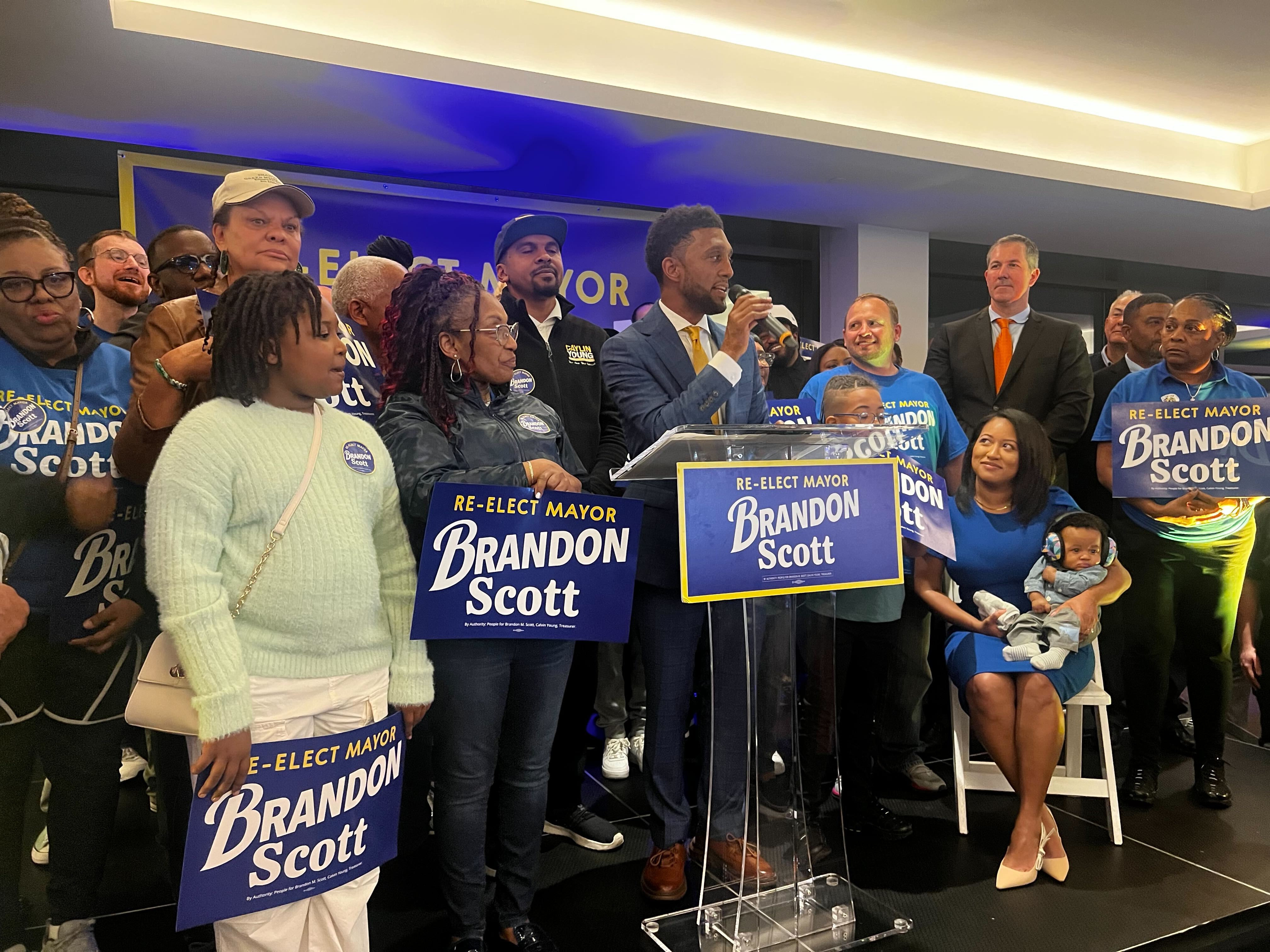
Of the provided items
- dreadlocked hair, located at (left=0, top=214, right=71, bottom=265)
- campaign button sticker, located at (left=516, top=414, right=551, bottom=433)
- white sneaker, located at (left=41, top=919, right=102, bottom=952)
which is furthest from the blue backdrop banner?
white sneaker, located at (left=41, top=919, right=102, bottom=952)

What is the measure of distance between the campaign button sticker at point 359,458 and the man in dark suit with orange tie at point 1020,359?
2.64 meters

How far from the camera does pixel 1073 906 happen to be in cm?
245

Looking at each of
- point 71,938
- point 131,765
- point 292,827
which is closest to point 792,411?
point 292,827

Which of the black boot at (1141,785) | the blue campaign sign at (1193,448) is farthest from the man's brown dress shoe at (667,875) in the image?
A: the blue campaign sign at (1193,448)

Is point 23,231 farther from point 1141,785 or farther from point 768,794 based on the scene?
point 1141,785

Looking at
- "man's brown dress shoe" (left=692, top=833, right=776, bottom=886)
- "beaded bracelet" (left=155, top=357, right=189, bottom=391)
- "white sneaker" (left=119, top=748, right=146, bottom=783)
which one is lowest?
"white sneaker" (left=119, top=748, right=146, bottom=783)

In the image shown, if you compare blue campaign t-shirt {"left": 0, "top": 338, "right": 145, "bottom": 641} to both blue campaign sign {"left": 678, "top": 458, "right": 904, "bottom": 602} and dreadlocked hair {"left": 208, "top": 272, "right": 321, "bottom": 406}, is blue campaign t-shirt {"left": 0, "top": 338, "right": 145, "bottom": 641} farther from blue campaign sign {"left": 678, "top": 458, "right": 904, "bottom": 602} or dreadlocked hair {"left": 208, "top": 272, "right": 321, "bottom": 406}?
blue campaign sign {"left": 678, "top": 458, "right": 904, "bottom": 602}

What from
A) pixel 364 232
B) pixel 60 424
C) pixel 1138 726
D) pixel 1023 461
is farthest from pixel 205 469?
pixel 364 232

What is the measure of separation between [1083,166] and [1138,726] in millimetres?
3829

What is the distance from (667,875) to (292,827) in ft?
3.74

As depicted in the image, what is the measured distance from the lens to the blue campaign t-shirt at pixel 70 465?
193 cm

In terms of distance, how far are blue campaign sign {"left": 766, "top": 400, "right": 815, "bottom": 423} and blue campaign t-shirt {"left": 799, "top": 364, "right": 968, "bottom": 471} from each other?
0.02m

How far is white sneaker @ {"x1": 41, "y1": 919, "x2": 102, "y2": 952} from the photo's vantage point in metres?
1.99

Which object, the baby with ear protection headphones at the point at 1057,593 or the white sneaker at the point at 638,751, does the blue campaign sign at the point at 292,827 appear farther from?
the baby with ear protection headphones at the point at 1057,593
